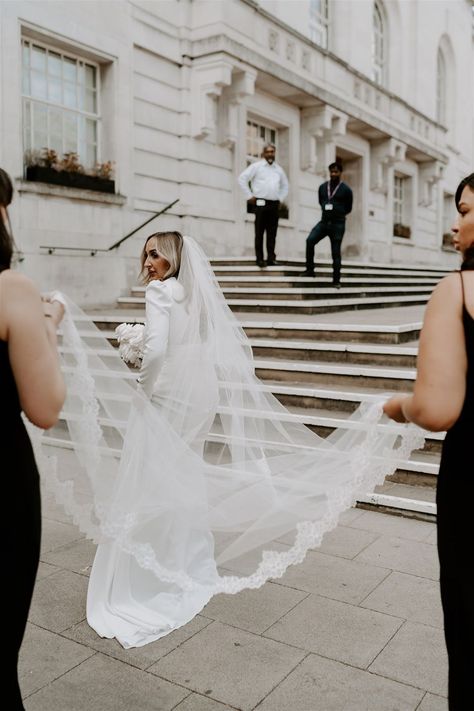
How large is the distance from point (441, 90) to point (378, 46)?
21.7 feet

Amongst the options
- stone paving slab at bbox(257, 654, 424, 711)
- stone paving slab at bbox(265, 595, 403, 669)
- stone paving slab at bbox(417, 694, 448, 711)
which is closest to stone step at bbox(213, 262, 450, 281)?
stone paving slab at bbox(265, 595, 403, 669)

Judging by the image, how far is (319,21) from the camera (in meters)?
19.1

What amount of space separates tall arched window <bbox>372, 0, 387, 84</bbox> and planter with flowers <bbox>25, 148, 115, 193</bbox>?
13.7m

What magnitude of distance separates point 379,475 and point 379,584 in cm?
141

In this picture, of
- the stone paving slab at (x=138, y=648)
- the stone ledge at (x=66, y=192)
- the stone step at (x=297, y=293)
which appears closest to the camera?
the stone paving slab at (x=138, y=648)

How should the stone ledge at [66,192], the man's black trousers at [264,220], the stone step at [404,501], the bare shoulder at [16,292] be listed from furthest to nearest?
1. the man's black trousers at [264,220]
2. the stone ledge at [66,192]
3. the stone step at [404,501]
4. the bare shoulder at [16,292]

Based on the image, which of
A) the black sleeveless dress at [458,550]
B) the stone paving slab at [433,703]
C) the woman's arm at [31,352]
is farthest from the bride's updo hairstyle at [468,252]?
the stone paving slab at [433,703]

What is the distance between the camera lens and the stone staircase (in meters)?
5.57

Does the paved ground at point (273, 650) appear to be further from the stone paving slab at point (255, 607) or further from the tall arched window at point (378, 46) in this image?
the tall arched window at point (378, 46)

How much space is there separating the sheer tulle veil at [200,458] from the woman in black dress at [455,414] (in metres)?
0.56

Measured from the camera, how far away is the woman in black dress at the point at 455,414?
6.03ft

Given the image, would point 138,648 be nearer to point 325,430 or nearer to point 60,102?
point 325,430

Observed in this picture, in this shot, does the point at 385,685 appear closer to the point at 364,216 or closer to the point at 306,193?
the point at 306,193

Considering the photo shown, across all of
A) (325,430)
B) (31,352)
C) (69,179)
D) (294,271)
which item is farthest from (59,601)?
(69,179)
